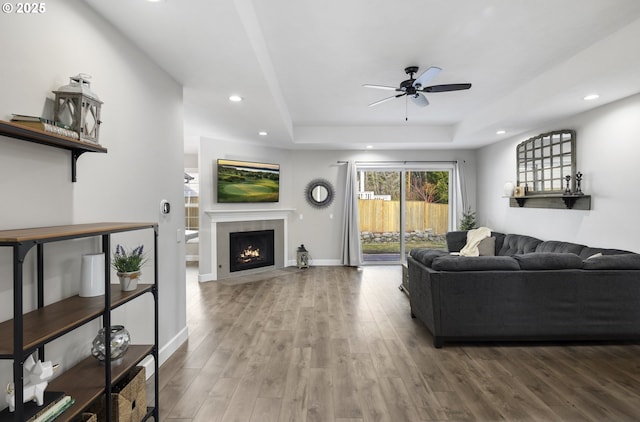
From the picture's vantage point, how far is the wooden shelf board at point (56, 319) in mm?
1215

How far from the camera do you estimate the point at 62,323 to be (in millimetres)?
1391

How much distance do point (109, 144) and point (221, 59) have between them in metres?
1.12

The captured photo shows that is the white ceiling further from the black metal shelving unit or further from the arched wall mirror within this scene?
the black metal shelving unit

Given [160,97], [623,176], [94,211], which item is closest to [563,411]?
[623,176]

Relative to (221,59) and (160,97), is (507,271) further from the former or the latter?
(160,97)

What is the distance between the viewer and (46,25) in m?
1.69

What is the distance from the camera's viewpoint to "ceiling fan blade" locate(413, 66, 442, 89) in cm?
305

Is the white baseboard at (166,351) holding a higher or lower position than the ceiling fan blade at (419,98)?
lower

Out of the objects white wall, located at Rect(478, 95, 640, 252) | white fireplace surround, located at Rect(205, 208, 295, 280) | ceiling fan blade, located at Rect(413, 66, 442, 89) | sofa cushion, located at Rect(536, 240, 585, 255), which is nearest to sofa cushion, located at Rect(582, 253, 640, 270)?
white wall, located at Rect(478, 95, 640, 252)

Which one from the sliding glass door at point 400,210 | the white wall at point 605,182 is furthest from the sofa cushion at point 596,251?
the sliding glass door at point 400,210

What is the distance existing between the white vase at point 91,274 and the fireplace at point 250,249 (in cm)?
463

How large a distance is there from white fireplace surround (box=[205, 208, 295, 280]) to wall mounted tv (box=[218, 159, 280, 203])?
0.23 metres

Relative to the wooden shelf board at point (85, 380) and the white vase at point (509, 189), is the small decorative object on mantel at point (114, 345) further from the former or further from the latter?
the white vase at point (509, 189)

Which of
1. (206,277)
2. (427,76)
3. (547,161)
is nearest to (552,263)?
(427,76)
